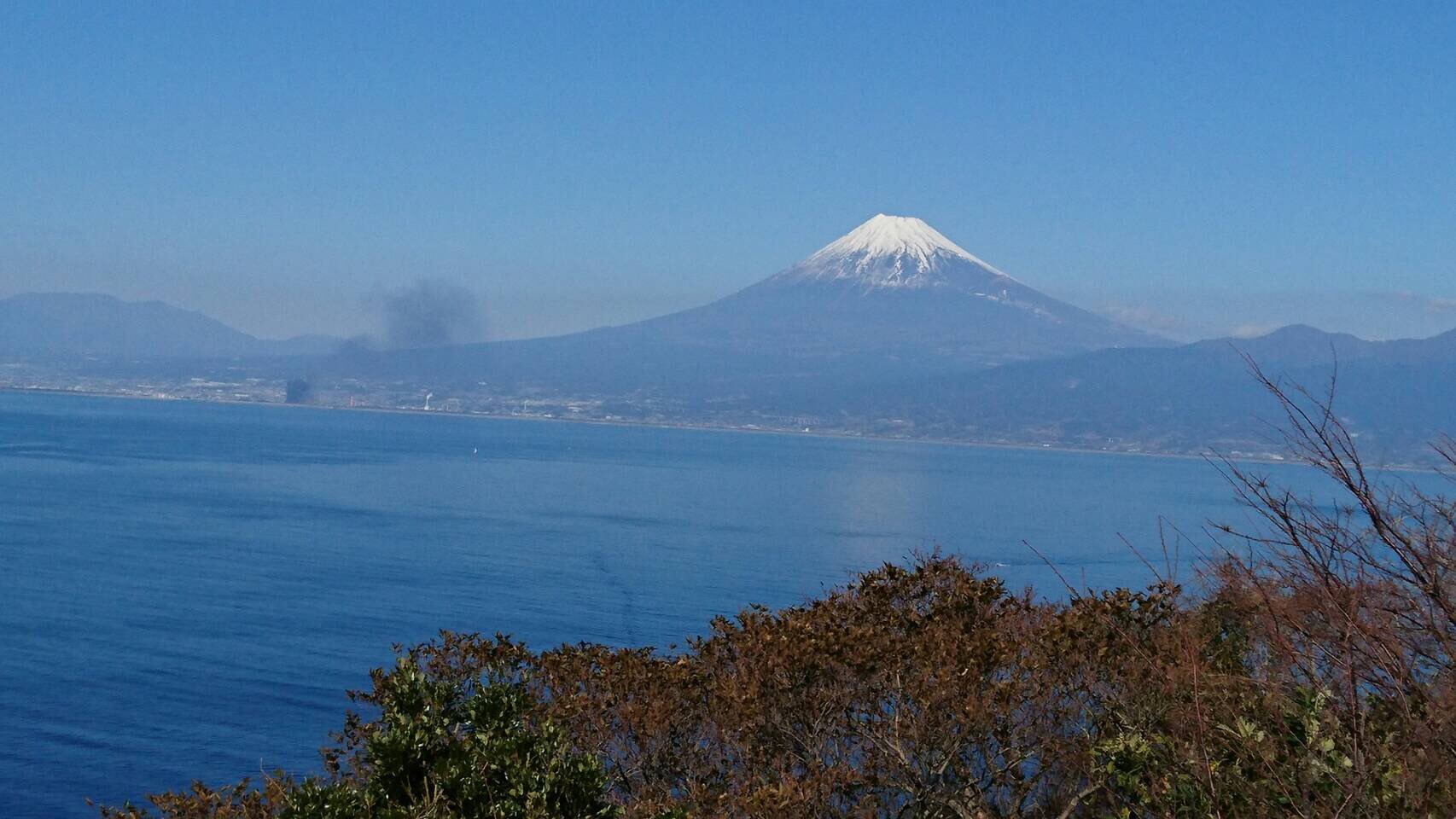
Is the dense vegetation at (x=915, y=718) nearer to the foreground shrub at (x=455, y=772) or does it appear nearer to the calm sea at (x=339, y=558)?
the foreground shrub at (x=455, y=772)

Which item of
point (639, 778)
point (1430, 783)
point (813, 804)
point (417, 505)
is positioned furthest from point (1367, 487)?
point (417, 505)

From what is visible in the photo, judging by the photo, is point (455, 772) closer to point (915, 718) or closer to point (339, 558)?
point (915, 718)

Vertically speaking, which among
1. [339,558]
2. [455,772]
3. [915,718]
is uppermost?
[455,772]

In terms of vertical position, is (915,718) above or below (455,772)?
below

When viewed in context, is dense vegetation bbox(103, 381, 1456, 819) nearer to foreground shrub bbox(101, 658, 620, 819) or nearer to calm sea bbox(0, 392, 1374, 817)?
foreground shrub bbox(101, 658, 620, 819)

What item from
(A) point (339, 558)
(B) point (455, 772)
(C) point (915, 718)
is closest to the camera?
(B) point (455, 772)

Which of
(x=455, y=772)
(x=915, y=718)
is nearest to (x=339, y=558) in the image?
(x=915, y=718)

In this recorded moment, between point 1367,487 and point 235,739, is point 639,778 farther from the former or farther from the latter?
point 235,739
